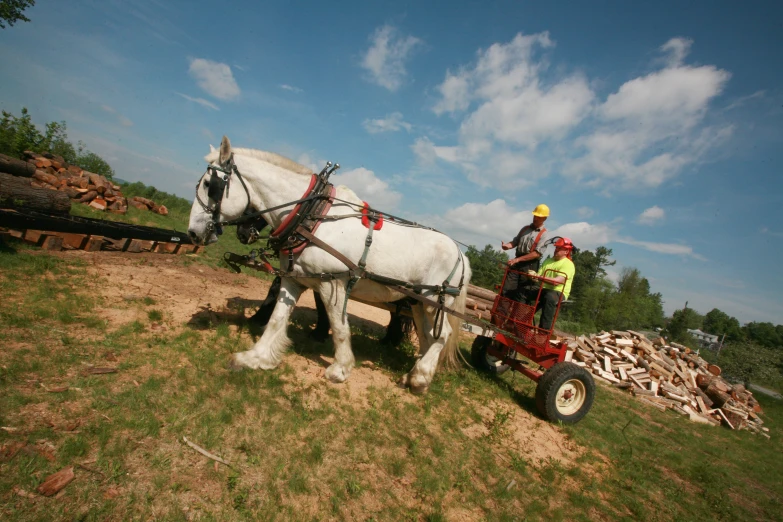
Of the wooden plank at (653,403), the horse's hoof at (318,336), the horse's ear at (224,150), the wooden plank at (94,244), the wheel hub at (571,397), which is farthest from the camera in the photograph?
the wooden plank at (653,403)

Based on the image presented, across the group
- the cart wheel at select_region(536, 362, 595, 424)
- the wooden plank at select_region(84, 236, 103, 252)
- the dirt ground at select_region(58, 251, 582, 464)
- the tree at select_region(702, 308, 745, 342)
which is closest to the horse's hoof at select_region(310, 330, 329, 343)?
the dirt ground at select_region(58, 251, 582, 464)

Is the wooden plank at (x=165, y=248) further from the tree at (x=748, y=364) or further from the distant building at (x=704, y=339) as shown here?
the distant building at (x=704, y=339)

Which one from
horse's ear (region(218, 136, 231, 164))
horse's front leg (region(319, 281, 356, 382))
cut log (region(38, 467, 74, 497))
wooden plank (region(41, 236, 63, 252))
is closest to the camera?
cut log (region(38, 467, 74, 497))

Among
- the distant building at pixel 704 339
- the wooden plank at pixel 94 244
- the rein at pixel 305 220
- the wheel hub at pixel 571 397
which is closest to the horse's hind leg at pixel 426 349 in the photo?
the rein at pixel 305 220

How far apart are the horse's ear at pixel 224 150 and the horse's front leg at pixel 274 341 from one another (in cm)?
150

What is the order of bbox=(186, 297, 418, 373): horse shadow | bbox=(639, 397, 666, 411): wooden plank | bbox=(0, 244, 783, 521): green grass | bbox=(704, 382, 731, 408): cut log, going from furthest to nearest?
1. bbox=(704, 382, 731, 408): cut log
2. bbox=(639, 397, 666, 411): wooden plank
3. bbox=(186, 297, 418, 373): horse shadow
4. bbox=(0, 244, 783, 521): green grass

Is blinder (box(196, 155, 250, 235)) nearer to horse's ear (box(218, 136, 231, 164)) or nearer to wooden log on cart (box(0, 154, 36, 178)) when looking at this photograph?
horse's ear (box(218, 136, 231, 164))

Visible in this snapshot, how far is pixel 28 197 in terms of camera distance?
6.77 m

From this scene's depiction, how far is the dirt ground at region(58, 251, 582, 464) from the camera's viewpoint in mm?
4195

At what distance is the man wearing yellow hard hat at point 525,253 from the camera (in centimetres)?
515

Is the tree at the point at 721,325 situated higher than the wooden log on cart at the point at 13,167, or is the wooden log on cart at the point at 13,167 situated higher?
the tree at the point at 721,325

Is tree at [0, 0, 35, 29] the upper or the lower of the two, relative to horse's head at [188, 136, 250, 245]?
upper

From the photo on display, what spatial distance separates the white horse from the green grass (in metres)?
0.37

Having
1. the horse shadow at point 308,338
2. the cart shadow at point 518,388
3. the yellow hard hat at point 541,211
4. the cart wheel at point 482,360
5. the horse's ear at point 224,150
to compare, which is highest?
the yellow hard hat at point 541,211
